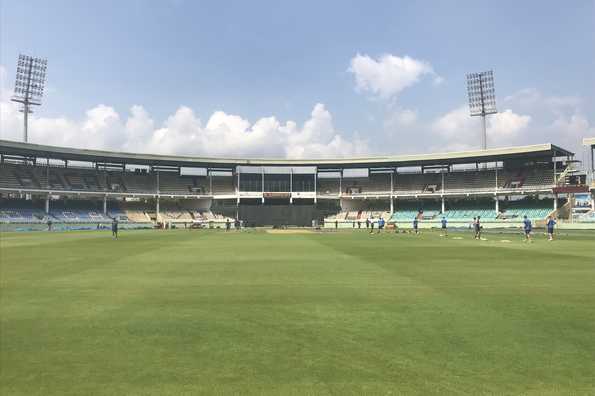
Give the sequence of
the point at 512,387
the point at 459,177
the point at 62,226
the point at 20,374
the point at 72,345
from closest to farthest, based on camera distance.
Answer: the point at 512,387 → the point at 20,374 → the point at 72,345 → the point at 62,226 → the point at 459,177

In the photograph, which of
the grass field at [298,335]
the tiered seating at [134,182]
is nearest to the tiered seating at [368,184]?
the tiered seating at [134,182]

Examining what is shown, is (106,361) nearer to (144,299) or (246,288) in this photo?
(144,299)

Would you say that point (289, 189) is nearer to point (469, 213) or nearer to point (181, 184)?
point (181, 184)

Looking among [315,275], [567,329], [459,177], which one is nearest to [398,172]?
[459,177]

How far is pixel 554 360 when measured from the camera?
5125 millimetres

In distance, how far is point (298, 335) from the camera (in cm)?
630

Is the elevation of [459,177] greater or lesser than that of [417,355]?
greater

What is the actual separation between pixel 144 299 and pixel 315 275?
5.50 metres

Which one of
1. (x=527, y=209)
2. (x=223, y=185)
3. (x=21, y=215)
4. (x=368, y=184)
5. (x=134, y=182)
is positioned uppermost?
(x=134, y=182)

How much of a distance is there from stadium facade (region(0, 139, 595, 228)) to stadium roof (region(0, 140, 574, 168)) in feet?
0.59

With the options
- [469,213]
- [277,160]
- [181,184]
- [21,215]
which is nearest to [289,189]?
[277,160]

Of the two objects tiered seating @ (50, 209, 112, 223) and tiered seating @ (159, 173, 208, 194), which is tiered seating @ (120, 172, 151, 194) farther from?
tiered seating @ (50, 209, 112, 223)

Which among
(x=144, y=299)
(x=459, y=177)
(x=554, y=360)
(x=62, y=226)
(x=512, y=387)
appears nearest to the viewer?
(x=512, y=387)

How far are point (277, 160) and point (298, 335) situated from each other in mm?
72305
